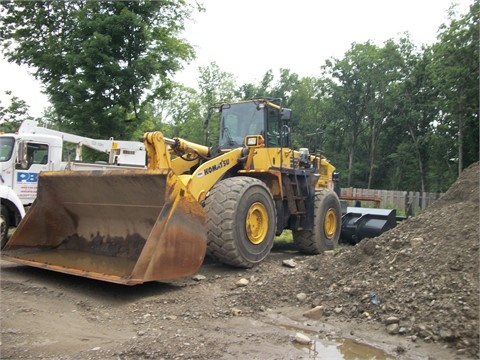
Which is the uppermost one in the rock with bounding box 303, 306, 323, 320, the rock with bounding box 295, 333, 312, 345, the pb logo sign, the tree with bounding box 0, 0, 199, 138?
the tree with bounding box 0, 0, 199, 138

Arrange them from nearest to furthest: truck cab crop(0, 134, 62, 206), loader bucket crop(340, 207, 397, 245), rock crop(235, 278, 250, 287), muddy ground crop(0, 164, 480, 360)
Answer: muddy ground crop(0, 164, 480, 360) → rock crop(235, 278, 250, 287) → truck cab crop(0, 134, 62, 206) → loader bucket crop(340, 207, 397, 245)

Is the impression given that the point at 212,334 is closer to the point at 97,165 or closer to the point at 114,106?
the point at 97,165

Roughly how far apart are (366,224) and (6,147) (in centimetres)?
846

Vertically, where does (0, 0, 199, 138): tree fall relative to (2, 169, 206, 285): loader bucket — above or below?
above

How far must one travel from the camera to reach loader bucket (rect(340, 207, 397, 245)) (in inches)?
440

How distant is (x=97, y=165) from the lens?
12219 mm

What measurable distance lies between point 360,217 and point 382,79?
29.8 m

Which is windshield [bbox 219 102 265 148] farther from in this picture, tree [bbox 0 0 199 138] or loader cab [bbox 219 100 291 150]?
tree [bbox 0 0 199 138]

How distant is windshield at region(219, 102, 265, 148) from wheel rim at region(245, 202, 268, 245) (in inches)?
67.3

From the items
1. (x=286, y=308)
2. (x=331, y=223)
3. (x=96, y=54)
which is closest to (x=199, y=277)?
(x=286, y=308)

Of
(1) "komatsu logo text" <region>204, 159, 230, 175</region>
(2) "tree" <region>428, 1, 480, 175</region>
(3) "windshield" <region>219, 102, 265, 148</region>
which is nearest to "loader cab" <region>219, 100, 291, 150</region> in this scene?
(3) "windshield" <region>219, 102, 265, 148</region>

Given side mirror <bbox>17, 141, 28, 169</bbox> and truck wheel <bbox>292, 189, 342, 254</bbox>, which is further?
side mirror <bbox>17, 141, 28, 169</bbox>

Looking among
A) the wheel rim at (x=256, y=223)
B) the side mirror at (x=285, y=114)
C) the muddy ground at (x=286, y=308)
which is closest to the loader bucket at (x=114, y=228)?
the muddy ground at (x=286, y=308)

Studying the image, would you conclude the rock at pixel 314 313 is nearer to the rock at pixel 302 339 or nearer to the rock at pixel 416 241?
the rock at pixel 302 339
